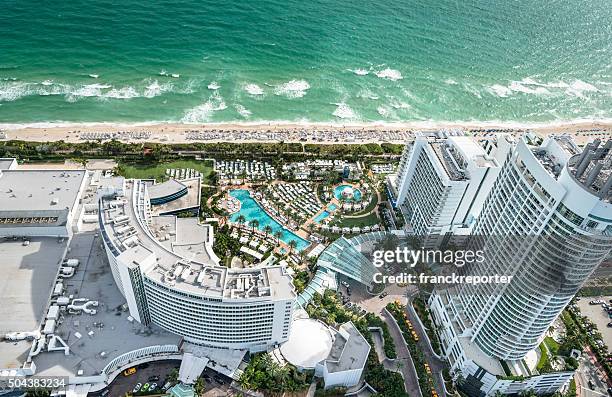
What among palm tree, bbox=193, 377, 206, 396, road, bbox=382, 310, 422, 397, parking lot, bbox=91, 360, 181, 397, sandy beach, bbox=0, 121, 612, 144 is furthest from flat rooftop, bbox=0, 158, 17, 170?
road, bbox=382, 310, 422, 397

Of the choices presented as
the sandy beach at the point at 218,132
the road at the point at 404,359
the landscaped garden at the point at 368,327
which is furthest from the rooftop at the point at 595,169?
the sandy beach at the point at 218,132

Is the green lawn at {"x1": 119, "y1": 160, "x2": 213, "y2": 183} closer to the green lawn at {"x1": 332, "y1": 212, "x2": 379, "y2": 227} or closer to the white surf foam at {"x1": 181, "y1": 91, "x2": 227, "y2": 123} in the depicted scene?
the white surf foam at {"x1": 181, "y1": 91, "x2": 227, "y2": 123}

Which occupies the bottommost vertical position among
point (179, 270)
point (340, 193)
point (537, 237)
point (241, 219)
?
point (241, 219)

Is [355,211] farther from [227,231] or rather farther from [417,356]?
[417,356]

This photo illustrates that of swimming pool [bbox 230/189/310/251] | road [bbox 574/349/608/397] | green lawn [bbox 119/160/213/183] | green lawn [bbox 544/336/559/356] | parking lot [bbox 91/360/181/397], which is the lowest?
parking lot [bbox 91/360/181/397]

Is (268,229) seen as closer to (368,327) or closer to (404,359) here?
(368,327)

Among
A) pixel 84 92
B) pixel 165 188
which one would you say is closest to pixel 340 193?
pixel 165 188

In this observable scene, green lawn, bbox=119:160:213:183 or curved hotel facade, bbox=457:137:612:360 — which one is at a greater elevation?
curved hotel facade, bbox=457:137:612:360

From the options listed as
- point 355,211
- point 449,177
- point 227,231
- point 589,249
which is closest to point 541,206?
point 589,249
